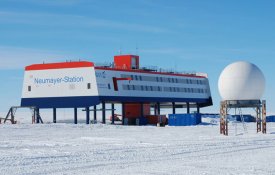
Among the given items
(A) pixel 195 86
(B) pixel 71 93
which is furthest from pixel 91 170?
(A) pixel 195 86

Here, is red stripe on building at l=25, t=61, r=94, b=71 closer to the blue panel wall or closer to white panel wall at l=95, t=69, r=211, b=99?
white panel wall at l=95, t=69, r=211, b=99

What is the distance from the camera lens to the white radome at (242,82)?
48.2 m

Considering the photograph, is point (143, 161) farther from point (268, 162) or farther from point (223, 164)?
point (268, 162)

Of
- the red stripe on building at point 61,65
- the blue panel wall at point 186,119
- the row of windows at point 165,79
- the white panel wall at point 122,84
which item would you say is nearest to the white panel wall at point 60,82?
the red stripe on building at point 61,65

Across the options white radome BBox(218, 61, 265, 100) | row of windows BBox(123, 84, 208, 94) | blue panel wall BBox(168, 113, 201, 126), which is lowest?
blue panel wall BBox(168, 113, 201, 126)

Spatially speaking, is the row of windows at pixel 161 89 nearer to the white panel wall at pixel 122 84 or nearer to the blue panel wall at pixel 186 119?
the white panel wall at pixel 122 84

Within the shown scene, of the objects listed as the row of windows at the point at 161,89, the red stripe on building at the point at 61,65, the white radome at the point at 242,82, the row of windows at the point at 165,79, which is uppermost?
the red stripe on building at the point at 61,65

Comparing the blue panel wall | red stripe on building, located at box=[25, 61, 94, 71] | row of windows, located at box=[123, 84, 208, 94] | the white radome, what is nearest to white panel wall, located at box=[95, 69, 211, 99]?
row of windows, located at box=[123, 84, 208, 94]

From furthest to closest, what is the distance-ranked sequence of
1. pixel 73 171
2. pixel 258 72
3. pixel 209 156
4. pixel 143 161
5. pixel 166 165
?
pixel 258 72, pixel 209 156, pixel 143 161, pixel 166 165, pixel 73 171

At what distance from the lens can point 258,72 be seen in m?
49.3

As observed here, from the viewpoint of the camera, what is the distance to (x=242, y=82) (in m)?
48.0

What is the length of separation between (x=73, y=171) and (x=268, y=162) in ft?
27.4

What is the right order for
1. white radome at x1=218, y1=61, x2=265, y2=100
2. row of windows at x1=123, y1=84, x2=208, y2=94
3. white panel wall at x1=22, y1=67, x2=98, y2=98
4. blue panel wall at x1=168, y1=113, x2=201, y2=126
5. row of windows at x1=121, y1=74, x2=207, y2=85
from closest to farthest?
white radome at x1=218, y1=61, x2=265, y2=100 < white panel wall at x1=22, y1=67, x2=98, y2=98 < blue panel wall at x1=168, y1=113, x2=201, y2=126 < row of windows at x1=123, y1=84, x2=208, y2=94 < row of windows at x1=121, y1=74, x2=207, y2=85

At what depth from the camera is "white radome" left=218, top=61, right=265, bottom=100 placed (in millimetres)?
48219
